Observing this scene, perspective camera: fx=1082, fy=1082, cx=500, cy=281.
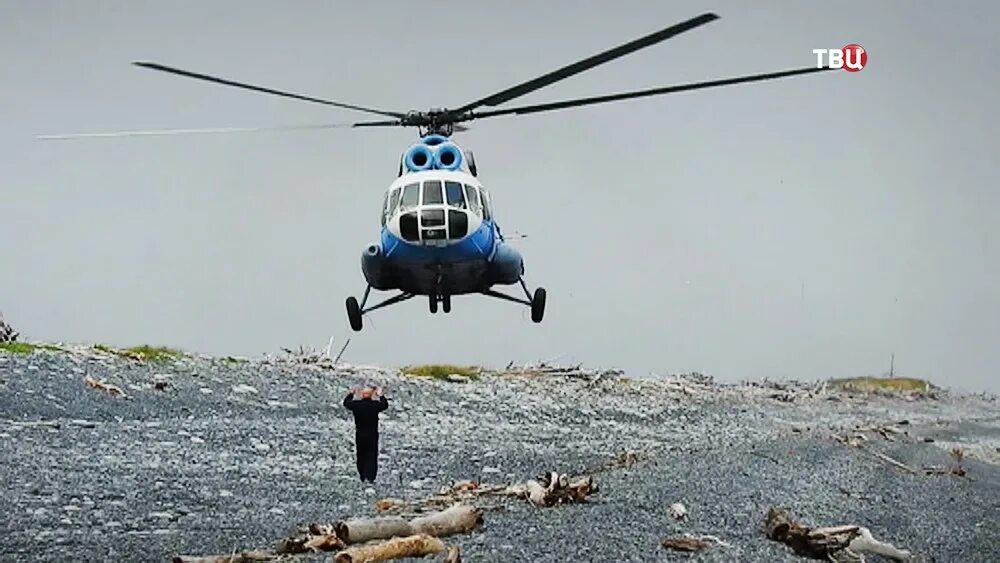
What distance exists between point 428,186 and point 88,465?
6663mm

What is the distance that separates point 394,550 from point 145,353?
1698 centimetres

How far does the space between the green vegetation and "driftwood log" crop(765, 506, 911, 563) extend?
15755 millimetres

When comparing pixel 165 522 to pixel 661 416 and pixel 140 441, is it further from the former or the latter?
pixel 661 416

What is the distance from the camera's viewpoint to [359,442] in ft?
42.5

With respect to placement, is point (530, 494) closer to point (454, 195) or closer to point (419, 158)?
point (454, 195)

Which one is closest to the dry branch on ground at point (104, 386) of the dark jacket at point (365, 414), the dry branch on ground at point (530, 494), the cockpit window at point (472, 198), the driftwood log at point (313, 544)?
the cockpit window at point (472, 198)

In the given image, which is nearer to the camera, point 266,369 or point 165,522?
point 165,522

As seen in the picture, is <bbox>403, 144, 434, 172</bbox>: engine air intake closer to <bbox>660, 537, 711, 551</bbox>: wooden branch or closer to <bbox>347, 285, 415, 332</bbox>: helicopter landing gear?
<bbox>347, 285, 415, 332</bbox>: helicopter landing gear

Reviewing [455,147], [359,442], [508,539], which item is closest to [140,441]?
[359,442]

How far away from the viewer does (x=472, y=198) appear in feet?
56.7

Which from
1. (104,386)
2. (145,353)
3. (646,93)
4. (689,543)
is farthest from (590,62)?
(145,353)

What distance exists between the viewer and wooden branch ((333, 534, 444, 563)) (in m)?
7.22

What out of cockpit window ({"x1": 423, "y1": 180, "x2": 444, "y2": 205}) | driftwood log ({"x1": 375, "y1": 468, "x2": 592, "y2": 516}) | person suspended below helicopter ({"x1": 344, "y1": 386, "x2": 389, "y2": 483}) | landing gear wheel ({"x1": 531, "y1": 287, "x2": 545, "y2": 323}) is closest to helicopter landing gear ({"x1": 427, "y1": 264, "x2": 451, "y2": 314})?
cockpit window ({"x1": 423, "y1": 180, "x2": 444, "y2": 205})

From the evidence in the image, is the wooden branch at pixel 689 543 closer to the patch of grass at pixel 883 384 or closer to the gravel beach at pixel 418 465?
the gravel beach at pixel 418 465
